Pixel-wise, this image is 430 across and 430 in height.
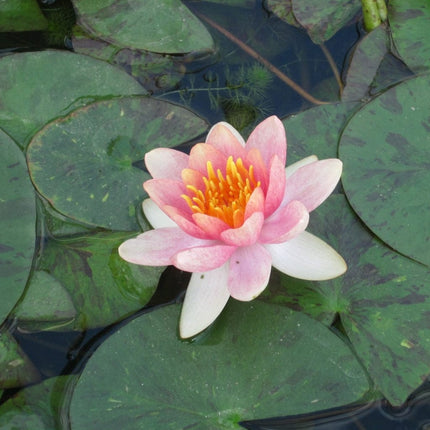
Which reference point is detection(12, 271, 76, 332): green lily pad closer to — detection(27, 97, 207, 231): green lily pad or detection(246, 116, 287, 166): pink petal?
detection(27, 97, 207, 231): green lily pad

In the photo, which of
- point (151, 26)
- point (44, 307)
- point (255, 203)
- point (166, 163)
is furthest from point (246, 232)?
point (151, 26)

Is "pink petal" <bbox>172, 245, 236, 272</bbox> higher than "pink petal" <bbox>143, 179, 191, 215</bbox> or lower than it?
lower

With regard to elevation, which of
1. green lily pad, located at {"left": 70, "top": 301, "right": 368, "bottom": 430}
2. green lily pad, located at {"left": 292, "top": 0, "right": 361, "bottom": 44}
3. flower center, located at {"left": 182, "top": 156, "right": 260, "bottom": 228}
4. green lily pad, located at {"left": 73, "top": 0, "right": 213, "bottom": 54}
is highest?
green lily pad, located at {"left": 73, "top": 0, "right": 213, "bottom": 54}

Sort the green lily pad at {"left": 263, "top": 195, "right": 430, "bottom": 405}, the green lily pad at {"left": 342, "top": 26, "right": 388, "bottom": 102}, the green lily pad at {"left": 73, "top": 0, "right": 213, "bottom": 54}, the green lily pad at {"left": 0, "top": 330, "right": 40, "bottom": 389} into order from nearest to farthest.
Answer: the green lily pad at {"left": 263, "top": 195, "right": 430, "bottom": 405} < the green lily pad at {"left": 0, "top": 330, "right": 40, "bottom": 389} < the green lily pad at {"left": 342, "top": 26, "right": 388, "bottom": 102} < the green lily pad at {"left": 73, "top": 0, "right": 213, "bottom": 54}

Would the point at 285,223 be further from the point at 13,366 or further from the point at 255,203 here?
the point at 13,366

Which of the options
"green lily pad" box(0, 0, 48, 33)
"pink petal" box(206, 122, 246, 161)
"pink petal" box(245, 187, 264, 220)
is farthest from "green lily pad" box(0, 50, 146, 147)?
"pink petal" box(245, 187, 264, 220)
